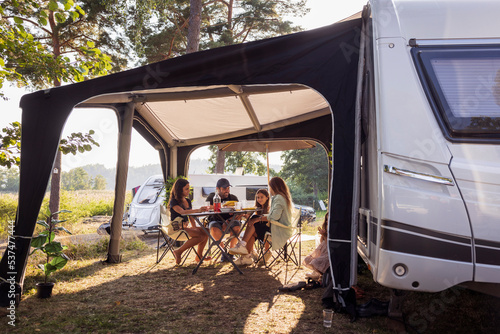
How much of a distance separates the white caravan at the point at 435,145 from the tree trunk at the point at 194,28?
25.6 feet

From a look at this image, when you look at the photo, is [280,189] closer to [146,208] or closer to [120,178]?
[120,178]

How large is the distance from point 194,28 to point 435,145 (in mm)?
8662

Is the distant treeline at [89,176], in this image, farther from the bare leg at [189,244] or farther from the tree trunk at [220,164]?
the bare leg at [189,244]

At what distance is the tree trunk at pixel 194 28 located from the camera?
9.68m

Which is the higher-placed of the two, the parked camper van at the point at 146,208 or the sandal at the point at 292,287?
the parked camper van at the point at 146,208

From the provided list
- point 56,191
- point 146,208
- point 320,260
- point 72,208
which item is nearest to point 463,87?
point 320,260

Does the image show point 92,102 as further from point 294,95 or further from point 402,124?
point 402,124

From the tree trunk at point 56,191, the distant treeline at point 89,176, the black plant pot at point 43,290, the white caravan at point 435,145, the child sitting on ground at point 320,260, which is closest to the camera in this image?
the white caravan at point 435,145

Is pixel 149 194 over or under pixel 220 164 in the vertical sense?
under

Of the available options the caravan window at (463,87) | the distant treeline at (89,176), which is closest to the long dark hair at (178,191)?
the distant treeline at (89,176)

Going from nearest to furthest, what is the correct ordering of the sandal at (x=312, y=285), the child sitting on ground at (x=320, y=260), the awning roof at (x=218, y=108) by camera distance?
the child sitting on ground at (x=320, y=260) < the sandal at (x=312, y=285) < the awning roof at (x=218, y=108)

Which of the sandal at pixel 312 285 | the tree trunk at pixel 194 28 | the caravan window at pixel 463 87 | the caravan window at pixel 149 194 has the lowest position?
the sandal at pixel 312 285

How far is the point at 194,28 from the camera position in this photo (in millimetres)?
9781

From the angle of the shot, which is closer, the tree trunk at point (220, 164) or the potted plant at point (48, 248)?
the potted plant at point (48, 248)
